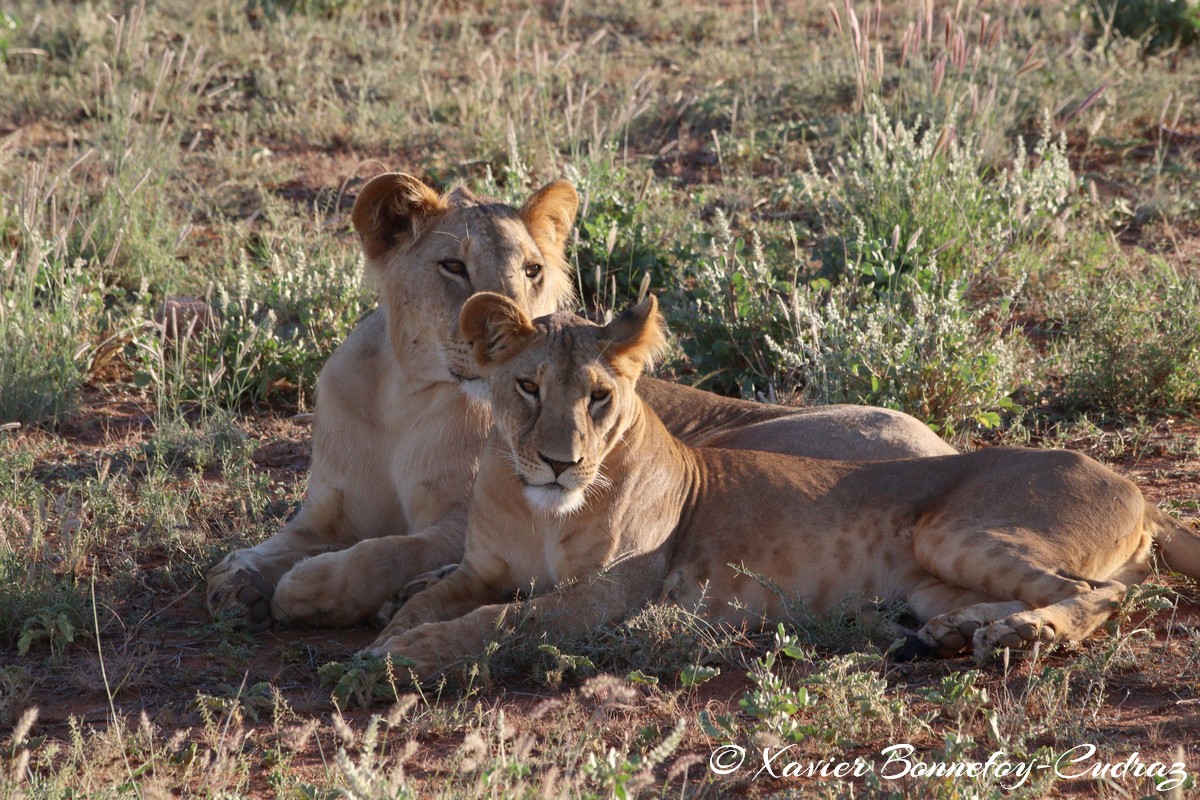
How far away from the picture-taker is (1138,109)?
36.4ft

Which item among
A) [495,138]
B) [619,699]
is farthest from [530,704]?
[495,138]

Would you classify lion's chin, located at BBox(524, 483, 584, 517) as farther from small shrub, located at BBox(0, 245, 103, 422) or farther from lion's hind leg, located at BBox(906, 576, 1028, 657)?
small shrub, located at BBox(0, 245, 103, 422)

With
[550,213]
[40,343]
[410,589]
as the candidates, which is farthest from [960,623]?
[40,343]

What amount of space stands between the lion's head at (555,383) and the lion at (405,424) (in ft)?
1.16

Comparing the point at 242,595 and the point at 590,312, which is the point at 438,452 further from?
the point at 590,312

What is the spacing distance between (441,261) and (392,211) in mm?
323

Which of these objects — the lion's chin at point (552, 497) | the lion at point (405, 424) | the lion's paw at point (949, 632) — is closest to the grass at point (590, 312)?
the lion's paw at point (949, 632)

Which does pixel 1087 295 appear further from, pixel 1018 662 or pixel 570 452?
pixel 570 452

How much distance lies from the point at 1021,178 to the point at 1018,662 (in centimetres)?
A: 470

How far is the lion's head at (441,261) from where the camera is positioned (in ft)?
16.3

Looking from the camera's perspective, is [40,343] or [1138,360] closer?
[1138,360]

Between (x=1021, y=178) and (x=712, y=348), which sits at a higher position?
(x=1021, y=178)

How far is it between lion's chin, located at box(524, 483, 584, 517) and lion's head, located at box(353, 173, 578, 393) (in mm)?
574

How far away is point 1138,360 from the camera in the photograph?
706 cm
